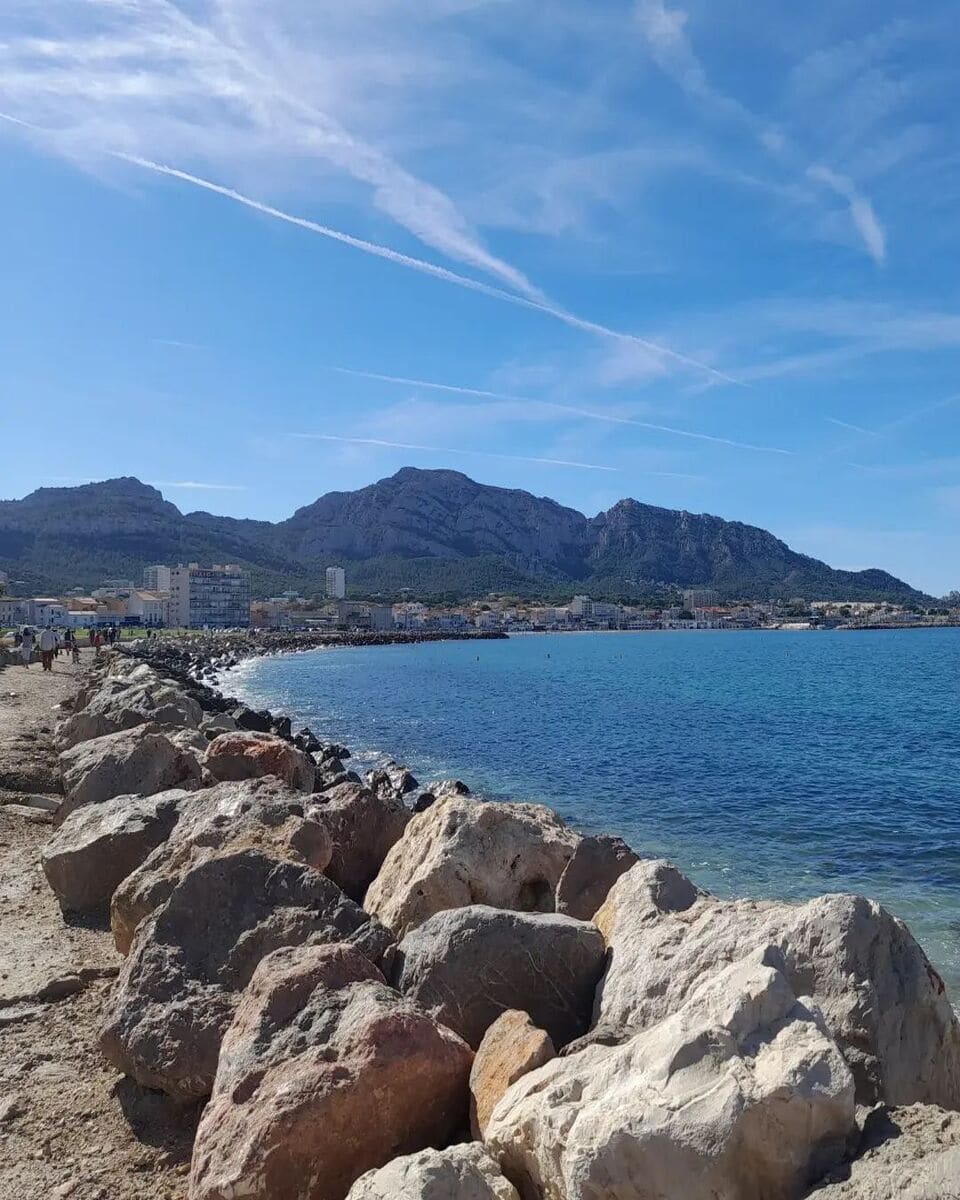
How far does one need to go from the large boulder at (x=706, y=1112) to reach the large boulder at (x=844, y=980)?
0.55 metres

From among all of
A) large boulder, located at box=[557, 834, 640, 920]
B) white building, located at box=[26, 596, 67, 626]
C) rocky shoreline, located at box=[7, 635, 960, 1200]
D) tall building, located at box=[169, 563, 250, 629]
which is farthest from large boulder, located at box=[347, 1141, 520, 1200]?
tall building, located at box=[169, 563, 250, 629]

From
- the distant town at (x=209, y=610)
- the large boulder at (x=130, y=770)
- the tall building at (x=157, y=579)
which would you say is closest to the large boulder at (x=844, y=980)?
the large boulder at (x=130, y=770)

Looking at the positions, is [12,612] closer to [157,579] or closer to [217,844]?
[157,579]

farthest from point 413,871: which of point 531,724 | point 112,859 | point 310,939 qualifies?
point 531,724

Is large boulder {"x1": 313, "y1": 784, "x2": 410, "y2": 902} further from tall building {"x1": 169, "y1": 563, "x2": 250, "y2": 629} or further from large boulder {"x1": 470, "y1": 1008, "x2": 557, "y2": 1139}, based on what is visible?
tall building {"x1": 169, "y1": 563, "x2": 250, "y2": 629}

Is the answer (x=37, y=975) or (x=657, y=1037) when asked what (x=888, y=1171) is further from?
(x=37, y=975)

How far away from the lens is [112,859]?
8906 mm

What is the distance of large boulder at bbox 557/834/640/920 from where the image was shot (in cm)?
725

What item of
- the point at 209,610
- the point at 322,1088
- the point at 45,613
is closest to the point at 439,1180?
the point at 322,1088

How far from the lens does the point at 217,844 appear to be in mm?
7465

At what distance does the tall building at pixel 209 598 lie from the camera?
497 ft

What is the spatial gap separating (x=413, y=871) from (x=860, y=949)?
3.75m

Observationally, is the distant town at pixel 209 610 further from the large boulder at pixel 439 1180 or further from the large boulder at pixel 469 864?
the large boulder at pixel 439 1180

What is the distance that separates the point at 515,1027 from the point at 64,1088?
302cm
